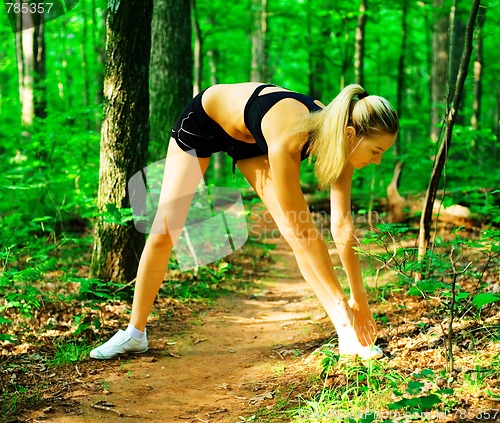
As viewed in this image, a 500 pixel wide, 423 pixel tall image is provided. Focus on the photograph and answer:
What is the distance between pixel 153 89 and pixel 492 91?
79.7ft

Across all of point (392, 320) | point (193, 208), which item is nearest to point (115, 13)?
point (193, 208)

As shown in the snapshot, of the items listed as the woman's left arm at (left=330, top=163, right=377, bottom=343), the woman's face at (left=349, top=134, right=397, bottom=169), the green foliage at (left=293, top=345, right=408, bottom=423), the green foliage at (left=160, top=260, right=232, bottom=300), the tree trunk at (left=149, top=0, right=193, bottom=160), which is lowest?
the green foliage at (left=160, top=260, right=232, bottom=300)

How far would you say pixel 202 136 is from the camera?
3.19 m

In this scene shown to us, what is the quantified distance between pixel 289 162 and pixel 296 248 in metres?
0.58

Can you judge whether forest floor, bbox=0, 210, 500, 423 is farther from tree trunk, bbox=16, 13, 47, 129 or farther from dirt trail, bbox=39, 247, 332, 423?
tree trunk, bbox=16, 13, 47, 129

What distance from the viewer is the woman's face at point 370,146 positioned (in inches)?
103

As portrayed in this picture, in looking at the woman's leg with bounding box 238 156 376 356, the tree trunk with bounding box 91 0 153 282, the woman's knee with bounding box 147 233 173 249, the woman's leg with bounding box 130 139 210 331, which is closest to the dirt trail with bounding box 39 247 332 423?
the woman's leg with bounding box 130 139 210 331

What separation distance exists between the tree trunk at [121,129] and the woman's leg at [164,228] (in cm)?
111

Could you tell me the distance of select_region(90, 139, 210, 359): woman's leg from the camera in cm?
321

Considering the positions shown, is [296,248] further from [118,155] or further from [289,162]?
[118,155]

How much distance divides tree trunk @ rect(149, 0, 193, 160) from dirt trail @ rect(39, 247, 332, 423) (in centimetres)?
304
